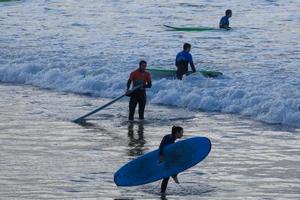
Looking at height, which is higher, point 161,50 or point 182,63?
point 182,63

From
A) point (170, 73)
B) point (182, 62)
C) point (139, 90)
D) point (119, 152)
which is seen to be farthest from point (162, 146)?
point (170, 73)

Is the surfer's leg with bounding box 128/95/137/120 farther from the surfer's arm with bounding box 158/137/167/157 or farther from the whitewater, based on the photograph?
the surfer's arm with bounding box 158/137/167/157

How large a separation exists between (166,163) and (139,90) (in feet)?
21.5

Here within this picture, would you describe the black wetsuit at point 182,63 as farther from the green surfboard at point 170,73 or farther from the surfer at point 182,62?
the green surfboard at point 170,73

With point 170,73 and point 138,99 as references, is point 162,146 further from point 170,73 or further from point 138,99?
point 170,73

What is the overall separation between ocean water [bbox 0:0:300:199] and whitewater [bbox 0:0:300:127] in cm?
5

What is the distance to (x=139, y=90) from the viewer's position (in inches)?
867

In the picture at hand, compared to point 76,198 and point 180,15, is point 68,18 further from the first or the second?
point 76,198

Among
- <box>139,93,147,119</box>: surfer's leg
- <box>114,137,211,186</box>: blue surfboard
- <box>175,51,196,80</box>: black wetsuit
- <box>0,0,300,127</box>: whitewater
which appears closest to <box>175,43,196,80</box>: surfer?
<box>175,51,196,80</box>: black wetsuit

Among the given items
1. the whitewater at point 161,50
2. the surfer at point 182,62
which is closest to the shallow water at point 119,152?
the whitewater at point 161,50

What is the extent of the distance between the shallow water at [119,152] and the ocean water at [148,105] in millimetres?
24

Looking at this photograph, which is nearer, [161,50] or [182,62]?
[182,62]

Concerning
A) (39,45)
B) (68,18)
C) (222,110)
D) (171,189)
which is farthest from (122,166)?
(68,18)

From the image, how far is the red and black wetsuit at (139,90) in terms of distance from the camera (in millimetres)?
21719
